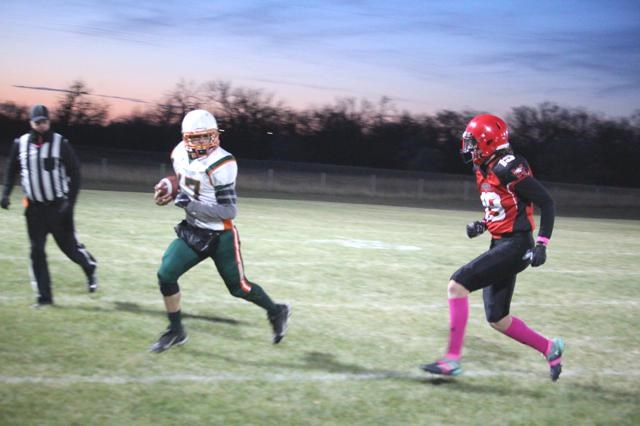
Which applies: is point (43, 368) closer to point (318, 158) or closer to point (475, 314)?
point (475, 314)

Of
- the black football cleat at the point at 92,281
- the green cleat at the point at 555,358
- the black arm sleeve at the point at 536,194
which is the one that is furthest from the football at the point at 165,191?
the green cleat at the point at 555,358

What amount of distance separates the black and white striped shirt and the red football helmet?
11.8 ft

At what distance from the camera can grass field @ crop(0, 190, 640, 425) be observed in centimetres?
398

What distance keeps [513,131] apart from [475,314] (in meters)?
49.7

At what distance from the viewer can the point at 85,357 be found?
463 centimetres

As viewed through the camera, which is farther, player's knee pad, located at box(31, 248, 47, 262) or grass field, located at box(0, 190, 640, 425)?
player's knee pad, located at box(31, 248, 47, 262)

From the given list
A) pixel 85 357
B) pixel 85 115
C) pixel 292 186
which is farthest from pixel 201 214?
pixel 85 115

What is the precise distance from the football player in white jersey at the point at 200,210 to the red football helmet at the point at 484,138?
171 cm

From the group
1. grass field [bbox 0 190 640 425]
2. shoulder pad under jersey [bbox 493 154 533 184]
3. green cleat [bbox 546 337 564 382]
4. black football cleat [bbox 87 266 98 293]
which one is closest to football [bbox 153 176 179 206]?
grass field [bbox 0 190 640 425]

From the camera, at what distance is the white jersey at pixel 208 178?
484 cm

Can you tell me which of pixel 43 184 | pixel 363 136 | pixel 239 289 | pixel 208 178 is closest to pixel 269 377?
pixel 239 289

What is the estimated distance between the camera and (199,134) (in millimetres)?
4781

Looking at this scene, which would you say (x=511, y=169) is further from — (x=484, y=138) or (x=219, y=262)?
(x=219, y=262)

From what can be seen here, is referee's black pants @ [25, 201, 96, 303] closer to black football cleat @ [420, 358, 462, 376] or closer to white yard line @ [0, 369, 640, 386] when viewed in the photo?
white yard line @ [0, 369, 640, 386]
